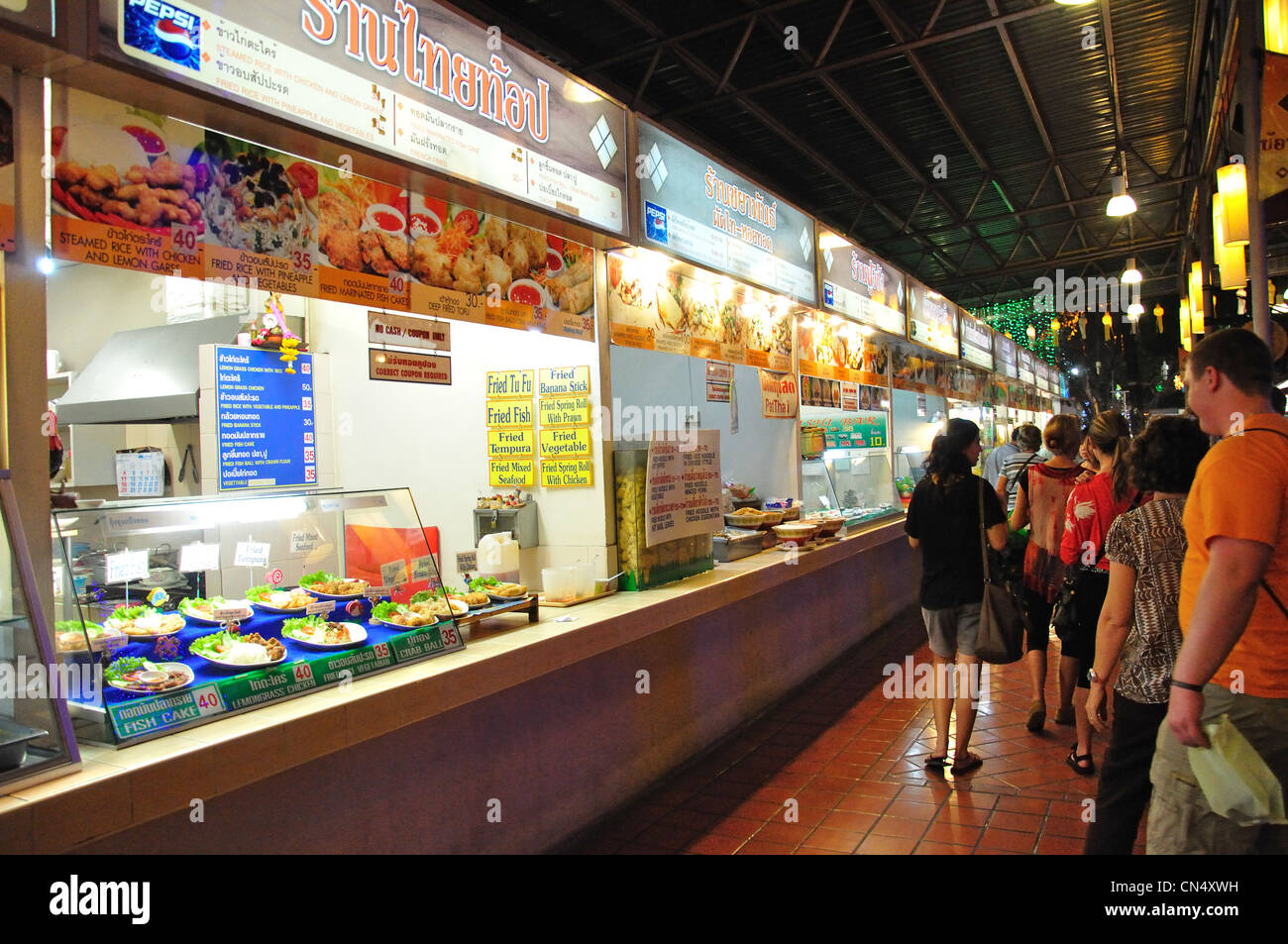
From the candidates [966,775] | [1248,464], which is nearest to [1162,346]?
[966,775]

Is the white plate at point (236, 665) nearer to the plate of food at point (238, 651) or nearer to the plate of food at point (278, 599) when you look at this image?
the plate of food at point (238, 651)

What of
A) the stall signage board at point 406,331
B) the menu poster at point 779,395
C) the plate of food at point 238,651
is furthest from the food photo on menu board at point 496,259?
the menu poster at point 779,395

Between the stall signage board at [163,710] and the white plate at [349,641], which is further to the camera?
the white plate at [349,641]

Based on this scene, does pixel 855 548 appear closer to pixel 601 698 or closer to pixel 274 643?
A: pixel 601 698

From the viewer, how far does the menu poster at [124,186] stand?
7.59 ft

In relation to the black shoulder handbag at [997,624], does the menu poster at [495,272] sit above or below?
above

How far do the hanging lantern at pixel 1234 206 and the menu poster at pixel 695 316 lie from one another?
113 inches

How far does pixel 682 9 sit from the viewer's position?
8297mm

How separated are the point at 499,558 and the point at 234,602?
1.52 metres

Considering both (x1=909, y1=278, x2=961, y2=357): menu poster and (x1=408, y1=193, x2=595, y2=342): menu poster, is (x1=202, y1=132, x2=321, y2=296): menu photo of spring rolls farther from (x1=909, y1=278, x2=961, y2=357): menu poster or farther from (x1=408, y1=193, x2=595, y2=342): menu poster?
(x1=909, y1=278, x2=961, y2=357): menu poster

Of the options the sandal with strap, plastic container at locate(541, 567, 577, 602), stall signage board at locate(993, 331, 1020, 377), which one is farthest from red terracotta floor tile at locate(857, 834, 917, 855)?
stall signage board at locate(993, 331, 1020, 377)

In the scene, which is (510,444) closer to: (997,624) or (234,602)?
(234,602)

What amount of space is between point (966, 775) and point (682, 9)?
7.39m

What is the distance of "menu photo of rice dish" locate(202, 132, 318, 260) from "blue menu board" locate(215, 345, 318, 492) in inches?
123
